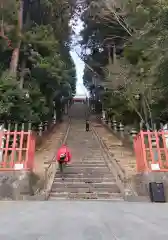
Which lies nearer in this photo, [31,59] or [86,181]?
[86,181]

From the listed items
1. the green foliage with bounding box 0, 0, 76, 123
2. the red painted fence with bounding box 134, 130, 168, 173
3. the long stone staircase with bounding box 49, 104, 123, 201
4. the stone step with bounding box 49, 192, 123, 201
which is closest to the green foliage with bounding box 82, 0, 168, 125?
the red painted fence with bounding box 134, 130, 168, 173

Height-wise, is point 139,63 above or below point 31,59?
below

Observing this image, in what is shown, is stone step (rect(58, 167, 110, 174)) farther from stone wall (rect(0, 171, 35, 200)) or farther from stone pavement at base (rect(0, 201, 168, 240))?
stone pavement at base (rect(0, 201, 168, 240))

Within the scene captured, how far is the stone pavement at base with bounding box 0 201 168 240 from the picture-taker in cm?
426

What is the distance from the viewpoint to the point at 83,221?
5.11 meters

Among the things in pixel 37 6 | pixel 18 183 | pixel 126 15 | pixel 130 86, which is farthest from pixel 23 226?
pixel 37 6

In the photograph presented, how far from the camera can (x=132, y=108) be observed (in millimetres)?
15070

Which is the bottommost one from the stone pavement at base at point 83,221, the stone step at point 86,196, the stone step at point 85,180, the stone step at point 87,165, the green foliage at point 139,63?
the stone pavement at base at point 83,221

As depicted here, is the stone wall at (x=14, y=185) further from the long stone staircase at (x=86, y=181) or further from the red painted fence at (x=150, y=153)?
the red painted fence at (x=150, y=153)

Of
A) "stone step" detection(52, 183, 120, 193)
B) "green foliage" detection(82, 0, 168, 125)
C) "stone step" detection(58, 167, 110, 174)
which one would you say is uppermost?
"green foliage" detection(82, 0, 168, 125)

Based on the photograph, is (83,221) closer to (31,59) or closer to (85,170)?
(85,170)

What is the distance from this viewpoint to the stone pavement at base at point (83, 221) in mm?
4262

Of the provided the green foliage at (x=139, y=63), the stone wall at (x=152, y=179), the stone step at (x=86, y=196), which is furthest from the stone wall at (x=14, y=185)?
the green foliage at (x=139, y=63)

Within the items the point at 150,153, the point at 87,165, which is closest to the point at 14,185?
the point at 150,153
